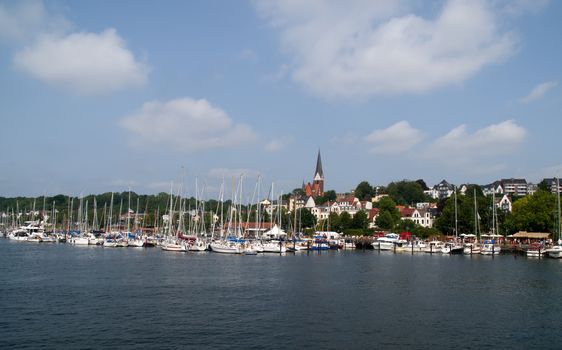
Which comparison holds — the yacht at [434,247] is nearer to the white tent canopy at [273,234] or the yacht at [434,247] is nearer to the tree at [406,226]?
the tree at [406,226]

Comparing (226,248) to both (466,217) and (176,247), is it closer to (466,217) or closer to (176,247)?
(176,247)

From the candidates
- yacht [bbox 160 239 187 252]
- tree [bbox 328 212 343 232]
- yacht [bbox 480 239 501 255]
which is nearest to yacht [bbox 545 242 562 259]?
yacht [bbox 480 239 501 255]

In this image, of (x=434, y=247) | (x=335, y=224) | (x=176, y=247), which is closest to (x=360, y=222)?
(x=335, y=224)

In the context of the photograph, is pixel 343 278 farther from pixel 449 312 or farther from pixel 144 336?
pixel 144 336

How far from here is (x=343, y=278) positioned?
48812 mm

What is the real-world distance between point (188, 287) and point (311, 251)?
5155 cm

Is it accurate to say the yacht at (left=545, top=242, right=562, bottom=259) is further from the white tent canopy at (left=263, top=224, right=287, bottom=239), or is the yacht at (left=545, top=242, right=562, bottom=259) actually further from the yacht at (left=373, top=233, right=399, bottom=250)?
the white tent canopy at (left=263, top=224, right=287, bottom=239)

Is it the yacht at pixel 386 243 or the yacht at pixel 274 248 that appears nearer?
the yacht at pixel 274 248

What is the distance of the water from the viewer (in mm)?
25219

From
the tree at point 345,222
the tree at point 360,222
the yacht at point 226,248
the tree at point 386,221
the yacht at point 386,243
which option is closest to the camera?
the yacht at point 226,248

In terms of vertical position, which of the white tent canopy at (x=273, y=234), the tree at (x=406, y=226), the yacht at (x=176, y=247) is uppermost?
the tree at (x=406, y=226)

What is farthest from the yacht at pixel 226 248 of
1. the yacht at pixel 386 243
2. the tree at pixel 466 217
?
the tree at pixel 466 217

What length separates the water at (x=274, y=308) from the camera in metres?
25.2

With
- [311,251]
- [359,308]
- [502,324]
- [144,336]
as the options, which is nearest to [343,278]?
[359,308]
